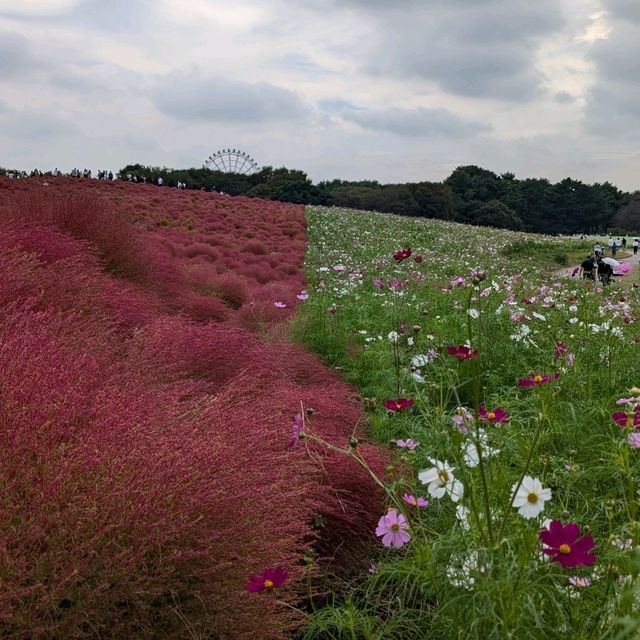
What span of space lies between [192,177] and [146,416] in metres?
37.9

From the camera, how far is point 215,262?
9.20 meters

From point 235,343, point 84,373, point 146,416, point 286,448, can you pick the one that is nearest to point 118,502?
point 146,416

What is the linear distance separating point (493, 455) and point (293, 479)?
0.61 meters

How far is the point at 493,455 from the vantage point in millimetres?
1974

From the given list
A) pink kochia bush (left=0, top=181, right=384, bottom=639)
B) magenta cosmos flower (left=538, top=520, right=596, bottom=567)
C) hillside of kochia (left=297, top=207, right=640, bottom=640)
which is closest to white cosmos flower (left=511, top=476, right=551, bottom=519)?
hillside of kochia (left=297, top=207, right=640, bottom=640)

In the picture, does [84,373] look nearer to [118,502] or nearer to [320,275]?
[118,502]

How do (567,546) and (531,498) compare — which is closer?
(567,546)

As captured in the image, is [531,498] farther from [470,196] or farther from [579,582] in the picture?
[470,196]

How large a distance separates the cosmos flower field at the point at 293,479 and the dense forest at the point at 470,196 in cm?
3053

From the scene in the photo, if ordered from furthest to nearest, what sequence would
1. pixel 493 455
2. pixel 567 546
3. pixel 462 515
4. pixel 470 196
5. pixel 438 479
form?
pixel 470 196 → pixel 493 455 → pixel 462 515 → pixel 438 479 → pixel 567 546

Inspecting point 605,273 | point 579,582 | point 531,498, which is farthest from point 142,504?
point 605,273

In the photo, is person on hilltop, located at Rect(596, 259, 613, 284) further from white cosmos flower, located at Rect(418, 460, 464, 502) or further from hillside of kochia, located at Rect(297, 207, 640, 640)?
white cosmos flower, located at Rect(418, 460, 464, 502)

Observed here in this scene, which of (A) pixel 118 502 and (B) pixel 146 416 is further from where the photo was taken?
(B) pixel 146 416

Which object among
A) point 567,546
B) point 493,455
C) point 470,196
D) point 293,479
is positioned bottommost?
point 293,479
